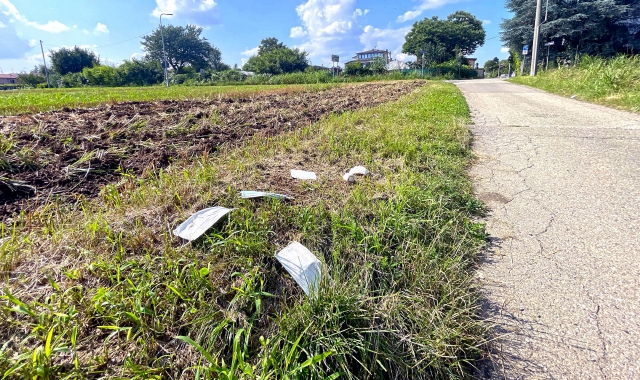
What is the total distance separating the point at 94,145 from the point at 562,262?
492 cm

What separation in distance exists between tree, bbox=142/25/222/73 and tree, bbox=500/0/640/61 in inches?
2495

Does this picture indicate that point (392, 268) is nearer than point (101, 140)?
Yes

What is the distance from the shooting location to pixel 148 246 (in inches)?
67.3

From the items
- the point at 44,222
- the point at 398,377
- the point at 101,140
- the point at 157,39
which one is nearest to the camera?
the point at 398,377

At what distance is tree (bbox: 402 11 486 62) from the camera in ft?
165

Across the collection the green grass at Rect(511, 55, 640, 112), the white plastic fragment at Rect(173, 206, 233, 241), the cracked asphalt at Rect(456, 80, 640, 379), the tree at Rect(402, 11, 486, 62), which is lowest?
the cracked asphalt at Rect(456, 80, 640, 379)

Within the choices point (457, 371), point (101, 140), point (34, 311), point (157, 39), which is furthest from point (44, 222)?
point (157, 39)

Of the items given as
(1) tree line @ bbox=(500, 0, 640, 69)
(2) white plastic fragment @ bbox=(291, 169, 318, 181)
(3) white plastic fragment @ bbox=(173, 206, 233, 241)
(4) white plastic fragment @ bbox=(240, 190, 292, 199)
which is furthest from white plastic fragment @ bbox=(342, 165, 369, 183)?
(1) tree line @ bbox=(500, 0, 640, 69)

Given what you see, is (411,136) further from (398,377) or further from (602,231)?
(398,377)

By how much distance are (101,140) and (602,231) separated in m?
5.43


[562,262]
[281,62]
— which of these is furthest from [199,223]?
[281,62]

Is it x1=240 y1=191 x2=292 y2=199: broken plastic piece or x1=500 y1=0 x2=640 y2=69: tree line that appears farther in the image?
x1=500 y1=0 x2=640 y2=69: tree line

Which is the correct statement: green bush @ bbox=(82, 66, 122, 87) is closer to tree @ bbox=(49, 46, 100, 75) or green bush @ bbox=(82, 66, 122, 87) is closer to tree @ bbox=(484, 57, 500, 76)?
tree @ bbox=(49, 46, 100, 75)

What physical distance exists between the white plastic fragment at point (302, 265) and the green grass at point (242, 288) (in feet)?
0.19
